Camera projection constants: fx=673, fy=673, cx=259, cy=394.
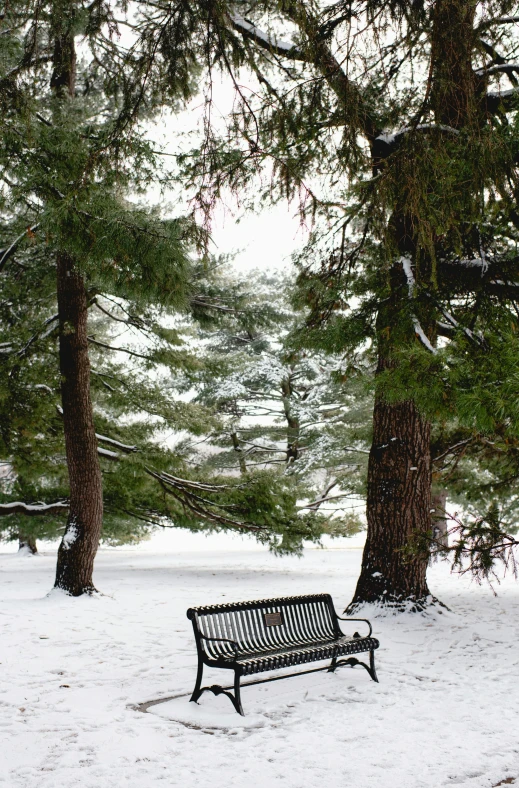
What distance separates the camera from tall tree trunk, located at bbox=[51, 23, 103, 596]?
31.4 ft

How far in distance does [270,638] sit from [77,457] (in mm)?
5187

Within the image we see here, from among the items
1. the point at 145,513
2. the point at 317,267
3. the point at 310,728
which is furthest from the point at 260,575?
the point at 310,728

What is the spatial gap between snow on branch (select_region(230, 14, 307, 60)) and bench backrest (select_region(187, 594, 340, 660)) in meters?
3.80

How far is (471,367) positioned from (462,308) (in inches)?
96.8

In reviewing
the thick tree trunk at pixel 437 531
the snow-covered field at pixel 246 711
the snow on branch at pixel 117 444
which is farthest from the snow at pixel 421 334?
the snow on branch at pixel 117 444

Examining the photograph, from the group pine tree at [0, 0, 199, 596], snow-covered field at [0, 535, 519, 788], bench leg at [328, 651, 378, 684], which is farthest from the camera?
bench leg at [328, 651, 378, 684]

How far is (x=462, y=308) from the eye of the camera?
641 centimetres

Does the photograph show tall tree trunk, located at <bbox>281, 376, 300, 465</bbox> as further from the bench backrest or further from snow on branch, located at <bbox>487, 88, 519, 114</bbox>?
the bench backrest

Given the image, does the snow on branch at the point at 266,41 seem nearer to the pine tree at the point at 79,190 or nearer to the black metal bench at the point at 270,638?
the pine tree at the point at 79,190

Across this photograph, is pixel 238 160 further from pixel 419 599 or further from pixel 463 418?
pixel 419 599

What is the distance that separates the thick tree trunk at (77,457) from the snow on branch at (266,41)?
4589mm

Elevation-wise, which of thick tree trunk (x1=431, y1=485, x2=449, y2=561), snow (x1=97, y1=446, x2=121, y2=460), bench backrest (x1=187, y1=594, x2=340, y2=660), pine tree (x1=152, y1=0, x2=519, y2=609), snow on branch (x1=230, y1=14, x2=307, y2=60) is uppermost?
snow on branch (x1=230, y1=14, x2=307, y2=60)

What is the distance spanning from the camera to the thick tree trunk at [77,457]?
9.59 m

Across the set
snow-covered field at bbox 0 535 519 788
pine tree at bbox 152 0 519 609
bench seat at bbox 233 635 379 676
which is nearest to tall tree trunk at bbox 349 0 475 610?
snow-covered field at bbox 0 535 519 788
